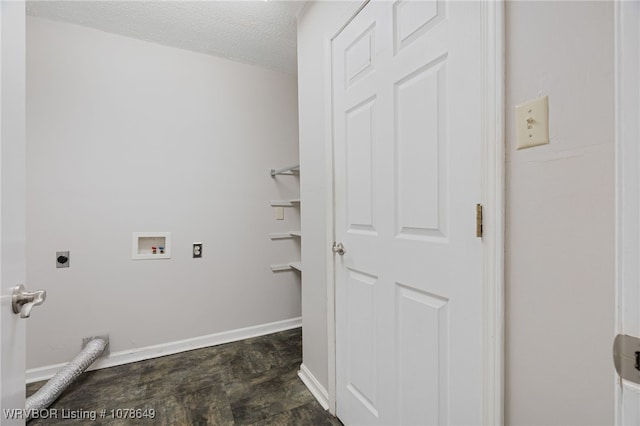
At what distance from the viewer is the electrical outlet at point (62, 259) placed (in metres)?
1.94

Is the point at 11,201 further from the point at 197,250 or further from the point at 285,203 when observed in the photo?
the point at 285,203

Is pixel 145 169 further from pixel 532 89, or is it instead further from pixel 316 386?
pixel 532 89

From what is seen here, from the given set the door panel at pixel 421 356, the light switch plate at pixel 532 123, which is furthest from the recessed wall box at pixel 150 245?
the light switch plate at pixel 532 123

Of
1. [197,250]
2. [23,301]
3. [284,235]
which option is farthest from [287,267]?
[23,301]

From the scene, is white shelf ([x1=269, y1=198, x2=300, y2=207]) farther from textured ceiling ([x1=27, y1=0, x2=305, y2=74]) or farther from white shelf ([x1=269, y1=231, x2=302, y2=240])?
textured ceiling ([x1=27, y1=0, x2=305, y2=74])

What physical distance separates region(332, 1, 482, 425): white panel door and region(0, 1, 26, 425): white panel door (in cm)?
110

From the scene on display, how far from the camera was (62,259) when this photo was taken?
6.38 ft

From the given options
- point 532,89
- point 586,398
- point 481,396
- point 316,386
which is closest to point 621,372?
point 586,398

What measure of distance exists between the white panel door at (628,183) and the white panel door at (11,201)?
115 cm

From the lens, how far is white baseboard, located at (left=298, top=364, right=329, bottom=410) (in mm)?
1569

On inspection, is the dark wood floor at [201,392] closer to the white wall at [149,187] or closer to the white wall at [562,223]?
the white wall at [149,187]

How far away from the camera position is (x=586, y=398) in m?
0.60

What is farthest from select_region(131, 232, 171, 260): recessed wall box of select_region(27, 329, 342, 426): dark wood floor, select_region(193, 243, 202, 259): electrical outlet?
select_region(27, 329, 342, 426): dark wood floor

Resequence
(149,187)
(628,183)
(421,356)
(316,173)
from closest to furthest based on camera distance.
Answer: (628,183), (421,356), (316,173), (149,187)
